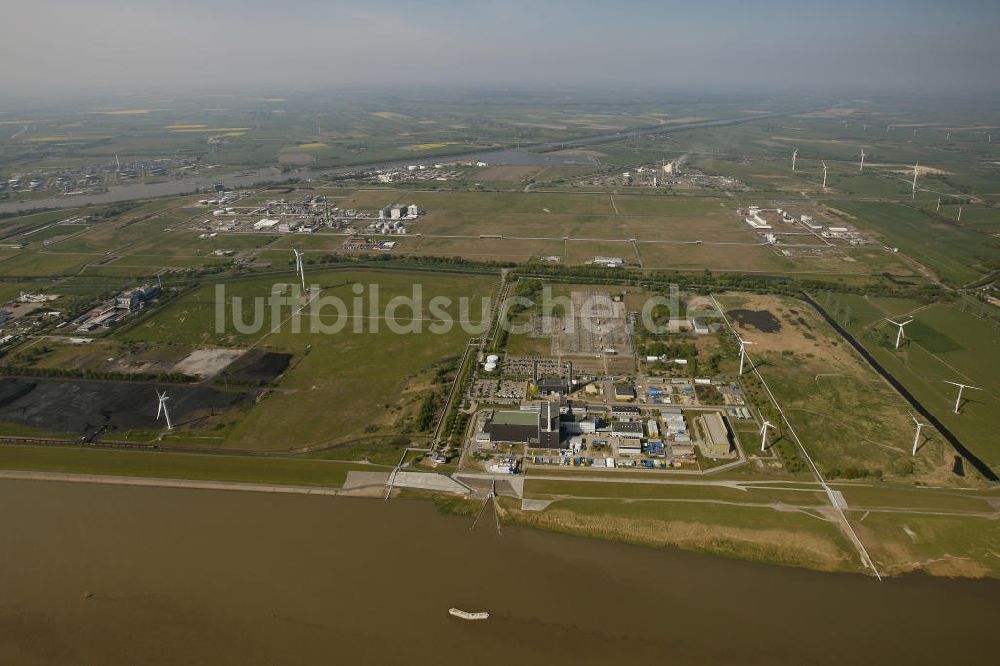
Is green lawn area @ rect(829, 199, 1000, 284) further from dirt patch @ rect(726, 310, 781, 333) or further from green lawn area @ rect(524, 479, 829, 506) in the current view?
green lawn area @ rect(524, 479, 829, 506)

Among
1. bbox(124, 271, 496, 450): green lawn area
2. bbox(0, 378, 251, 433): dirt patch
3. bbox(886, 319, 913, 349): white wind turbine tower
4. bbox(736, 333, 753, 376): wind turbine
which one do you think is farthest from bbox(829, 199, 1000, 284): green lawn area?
bbox(0, 378, 251, 433): dirt patch

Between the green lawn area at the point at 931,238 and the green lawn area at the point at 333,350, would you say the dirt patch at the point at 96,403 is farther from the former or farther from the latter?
the green lawn area at the point at 931,238

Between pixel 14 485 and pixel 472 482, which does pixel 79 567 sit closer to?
pixel 14 485

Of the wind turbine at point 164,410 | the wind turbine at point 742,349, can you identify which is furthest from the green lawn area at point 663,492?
the wind turbine at point 164,410

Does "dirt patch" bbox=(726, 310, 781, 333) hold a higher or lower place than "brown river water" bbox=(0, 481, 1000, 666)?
higher

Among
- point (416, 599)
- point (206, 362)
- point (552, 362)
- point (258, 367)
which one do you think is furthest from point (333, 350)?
point (416, 599)

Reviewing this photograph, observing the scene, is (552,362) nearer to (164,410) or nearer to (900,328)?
(164,410)
